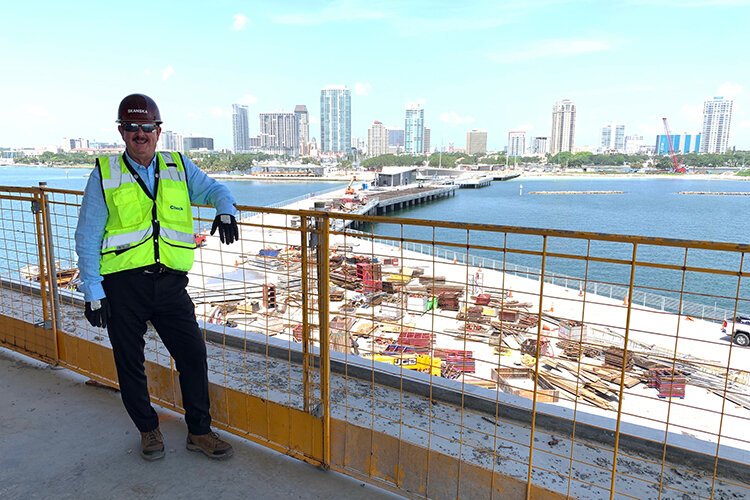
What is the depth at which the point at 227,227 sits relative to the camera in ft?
7.68

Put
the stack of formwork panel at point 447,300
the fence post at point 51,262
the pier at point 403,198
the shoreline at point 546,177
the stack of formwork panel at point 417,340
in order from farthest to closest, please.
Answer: the shoreline at point 546,177 < the pier at point 403,198 < the stack of formwork panel at point 447,300 < the fence post at point 51,262 < the stack of formwork panel at point 417,340

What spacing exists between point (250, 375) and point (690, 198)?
86.5m

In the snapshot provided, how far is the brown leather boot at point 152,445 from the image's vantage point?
8.24 ft

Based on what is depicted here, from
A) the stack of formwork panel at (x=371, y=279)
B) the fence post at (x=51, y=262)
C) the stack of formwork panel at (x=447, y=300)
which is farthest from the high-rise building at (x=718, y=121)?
the fence post at (x=51, y=262)

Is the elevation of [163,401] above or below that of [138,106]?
below

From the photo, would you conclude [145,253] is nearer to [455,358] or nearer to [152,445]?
[152,445]

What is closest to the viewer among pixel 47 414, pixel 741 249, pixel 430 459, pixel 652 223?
pixel 741 249

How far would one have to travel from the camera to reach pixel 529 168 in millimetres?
165250

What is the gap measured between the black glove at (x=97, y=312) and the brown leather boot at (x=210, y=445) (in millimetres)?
752

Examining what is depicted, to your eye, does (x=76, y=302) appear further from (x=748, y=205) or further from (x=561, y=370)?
(x=748, y=205)

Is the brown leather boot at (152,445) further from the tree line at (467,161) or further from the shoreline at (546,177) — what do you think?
the tree line at (467,161)

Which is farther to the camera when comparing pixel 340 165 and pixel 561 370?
pixel 340 165

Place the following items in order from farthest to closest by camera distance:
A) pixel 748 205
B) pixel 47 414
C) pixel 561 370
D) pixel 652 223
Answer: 1. pixel 748 205
2. pixel 652 223
3. pixel 561 370
4. pixel 47 414

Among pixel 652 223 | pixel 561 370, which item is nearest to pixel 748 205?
pixel 652 223
